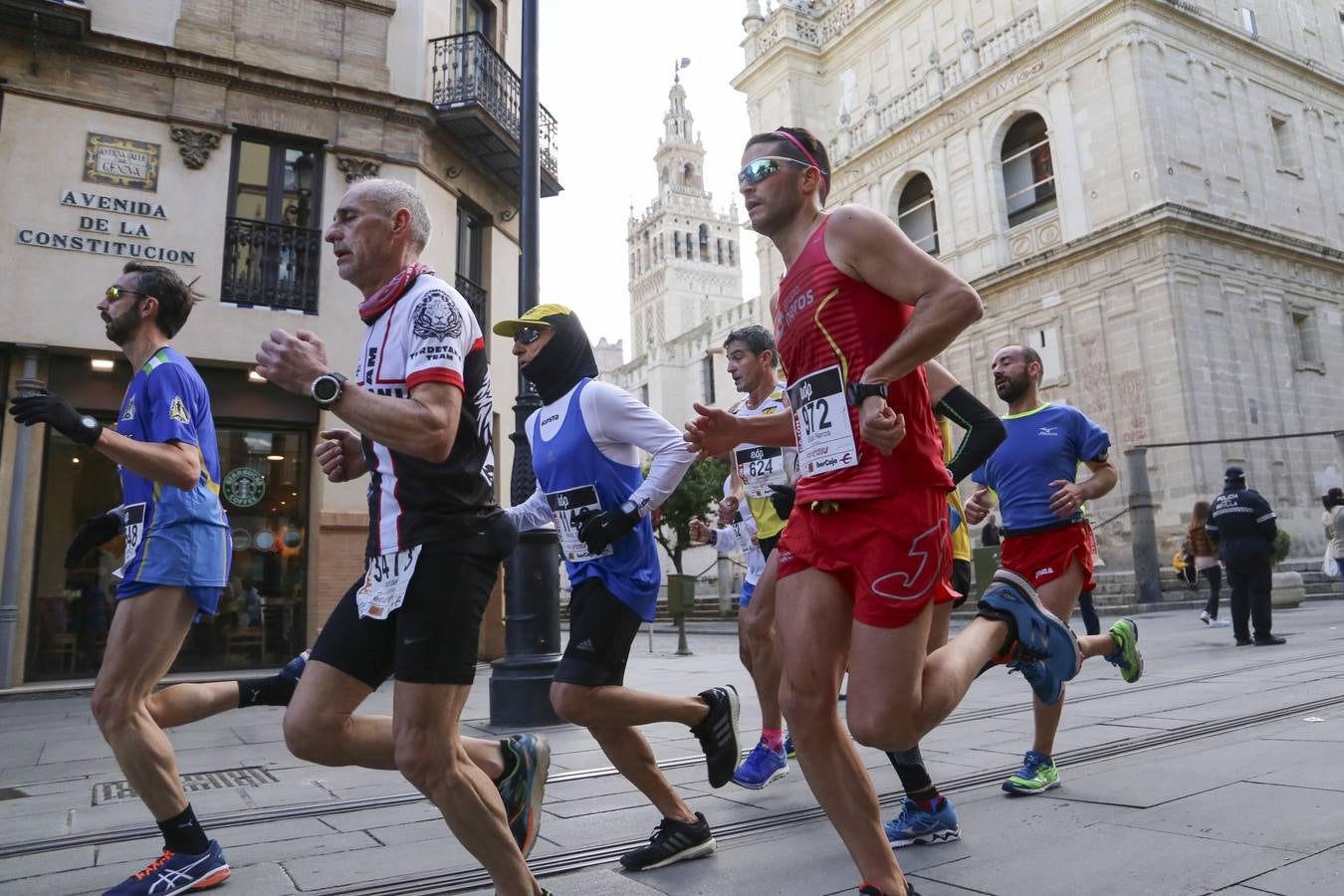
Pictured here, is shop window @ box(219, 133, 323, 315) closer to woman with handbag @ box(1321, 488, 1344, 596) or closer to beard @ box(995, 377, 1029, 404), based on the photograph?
beard @ box(995, 377, 1029, 404)

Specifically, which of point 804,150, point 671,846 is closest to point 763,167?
point 804,150

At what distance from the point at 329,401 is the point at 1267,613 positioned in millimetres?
10720

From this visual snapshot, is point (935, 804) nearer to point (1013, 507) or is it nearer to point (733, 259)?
point (1013, 507)

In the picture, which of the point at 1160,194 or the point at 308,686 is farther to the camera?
the point at 1160,194

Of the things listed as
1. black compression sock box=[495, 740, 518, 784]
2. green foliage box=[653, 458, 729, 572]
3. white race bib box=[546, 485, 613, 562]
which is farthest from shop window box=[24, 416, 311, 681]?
green foliage box=[653, 458, 729, 572]

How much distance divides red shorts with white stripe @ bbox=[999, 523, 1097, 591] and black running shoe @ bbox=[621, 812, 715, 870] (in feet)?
6.09

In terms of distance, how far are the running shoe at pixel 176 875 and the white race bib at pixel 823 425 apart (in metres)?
2.44

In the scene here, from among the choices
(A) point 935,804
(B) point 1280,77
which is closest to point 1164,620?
(A) point 935,804

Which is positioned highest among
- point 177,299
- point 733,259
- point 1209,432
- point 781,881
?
point 733,259

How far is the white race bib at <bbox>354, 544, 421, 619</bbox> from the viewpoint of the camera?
253cm

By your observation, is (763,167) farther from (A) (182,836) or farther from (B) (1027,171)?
(B) (1027,171)

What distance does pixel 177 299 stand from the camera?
3805 millimetres

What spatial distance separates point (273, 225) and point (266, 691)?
30.5ft

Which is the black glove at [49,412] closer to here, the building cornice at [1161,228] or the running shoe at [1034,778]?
the running shoe at [1034,778]
